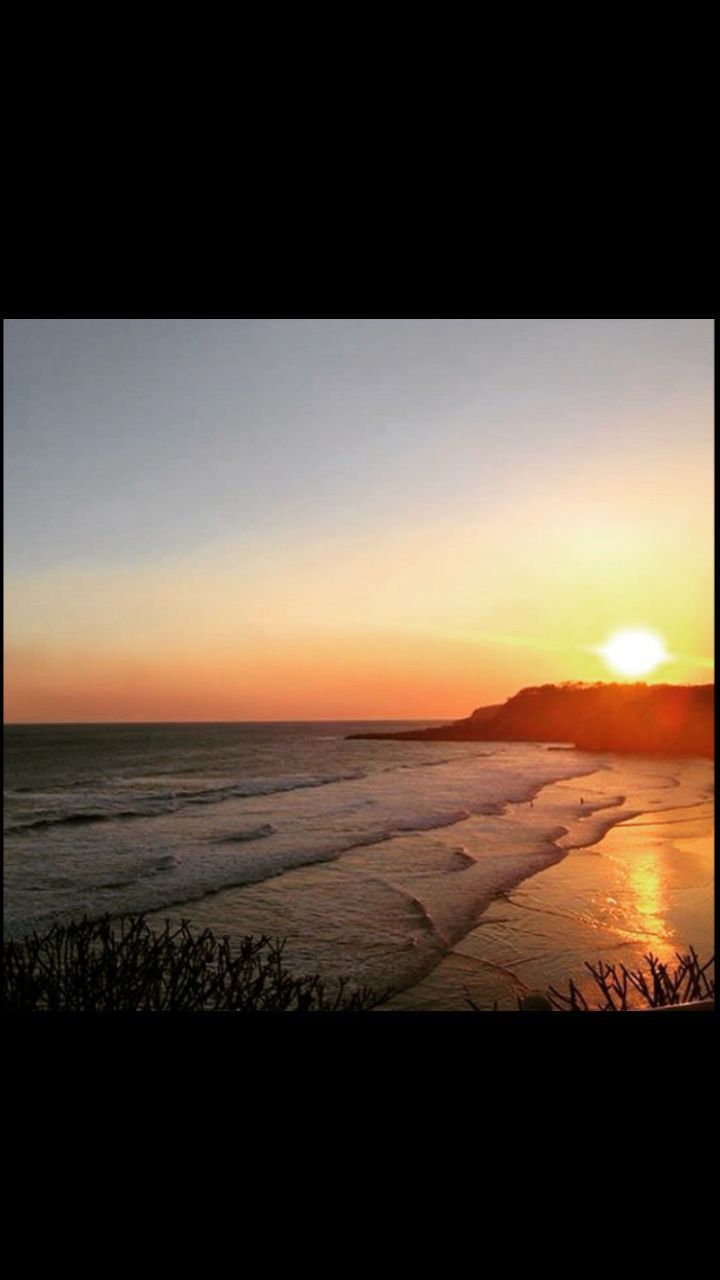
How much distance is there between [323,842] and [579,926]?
6.80 metres

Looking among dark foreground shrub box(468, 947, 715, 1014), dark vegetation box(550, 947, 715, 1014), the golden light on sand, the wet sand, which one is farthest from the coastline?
the golden light on sand

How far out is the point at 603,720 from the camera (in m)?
39.9

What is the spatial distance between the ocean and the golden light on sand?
3459 mm

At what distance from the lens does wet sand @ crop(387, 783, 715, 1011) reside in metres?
6.51

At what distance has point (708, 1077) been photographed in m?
1.29

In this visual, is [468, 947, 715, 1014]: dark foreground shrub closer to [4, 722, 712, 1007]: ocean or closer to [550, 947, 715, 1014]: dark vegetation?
[550, 947, 715, 1014]: dark vegetation

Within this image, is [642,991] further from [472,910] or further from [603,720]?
[603,720]

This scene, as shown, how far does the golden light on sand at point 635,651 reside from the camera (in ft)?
79.9

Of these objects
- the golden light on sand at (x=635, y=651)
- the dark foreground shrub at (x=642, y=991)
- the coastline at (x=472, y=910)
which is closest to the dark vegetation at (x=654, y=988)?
the dark foreground shrub at (x=642, y=991)

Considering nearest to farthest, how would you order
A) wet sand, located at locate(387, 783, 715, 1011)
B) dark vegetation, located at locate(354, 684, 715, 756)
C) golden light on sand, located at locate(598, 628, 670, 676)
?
wet sand, located at locate(387, 783, 715, 1011), golden light on sand, located at locate(598, 628, 670, 676), dark vegetation, located at locate(354, 684, 715, 756)

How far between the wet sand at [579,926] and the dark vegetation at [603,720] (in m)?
17.7

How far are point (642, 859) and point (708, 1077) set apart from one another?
1064cm

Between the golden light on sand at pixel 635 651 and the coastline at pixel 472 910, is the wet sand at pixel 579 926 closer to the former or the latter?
the coastline at pixel 472 910
